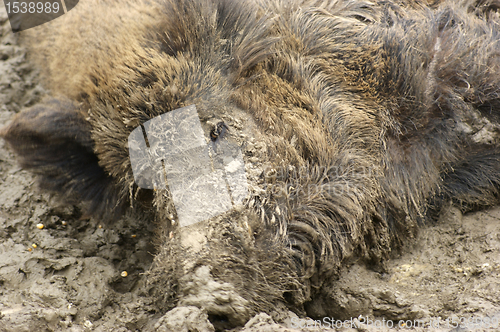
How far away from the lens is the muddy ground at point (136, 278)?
2.29 meters

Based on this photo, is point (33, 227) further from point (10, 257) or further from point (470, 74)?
point (470, 74)

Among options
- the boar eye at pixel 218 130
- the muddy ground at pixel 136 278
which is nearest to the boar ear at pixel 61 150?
the muddy ground at pixel 136 278

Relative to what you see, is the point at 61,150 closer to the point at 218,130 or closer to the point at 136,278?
the point at 218,130

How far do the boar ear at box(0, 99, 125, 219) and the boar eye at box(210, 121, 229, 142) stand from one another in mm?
693

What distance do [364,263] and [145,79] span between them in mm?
1847

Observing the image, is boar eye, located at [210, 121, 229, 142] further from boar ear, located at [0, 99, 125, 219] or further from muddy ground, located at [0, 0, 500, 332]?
muddy ground, located at [0, 0, 500, 332]

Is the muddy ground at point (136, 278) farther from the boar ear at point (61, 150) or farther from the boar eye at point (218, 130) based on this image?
the boar eye at point (218, 130)

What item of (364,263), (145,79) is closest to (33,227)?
(145,79)

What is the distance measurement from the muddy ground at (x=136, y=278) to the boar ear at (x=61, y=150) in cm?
28

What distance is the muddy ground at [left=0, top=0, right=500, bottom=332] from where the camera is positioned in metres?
2.29

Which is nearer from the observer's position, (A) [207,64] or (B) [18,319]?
(B) [18,319]

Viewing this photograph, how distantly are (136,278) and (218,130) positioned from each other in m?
1.30

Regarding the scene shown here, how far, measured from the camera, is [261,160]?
238cm

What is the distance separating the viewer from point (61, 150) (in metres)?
2.33
